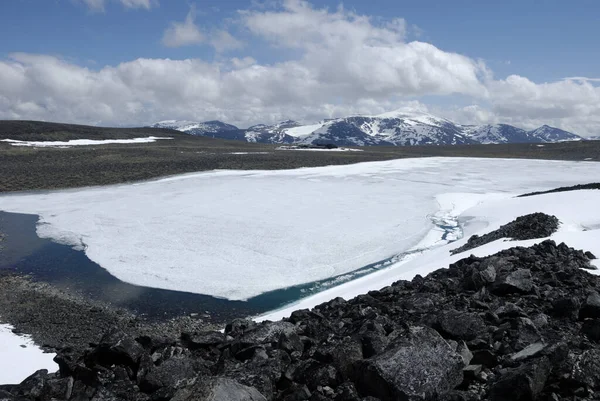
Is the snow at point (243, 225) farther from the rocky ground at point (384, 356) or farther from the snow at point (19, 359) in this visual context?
the rocky ground at point (384, 356)

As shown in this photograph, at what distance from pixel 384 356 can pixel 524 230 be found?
13674 millimetres

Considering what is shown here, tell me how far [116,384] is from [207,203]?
77.1 feet

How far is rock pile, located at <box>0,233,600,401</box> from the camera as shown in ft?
16.2

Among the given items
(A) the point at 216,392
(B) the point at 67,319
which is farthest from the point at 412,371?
(B) the point at 67,319

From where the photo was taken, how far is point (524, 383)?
4629 mm

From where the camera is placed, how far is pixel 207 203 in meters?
29.2

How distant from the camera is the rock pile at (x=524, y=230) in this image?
16.0 metres

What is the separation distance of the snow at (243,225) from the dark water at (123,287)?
0.43 m

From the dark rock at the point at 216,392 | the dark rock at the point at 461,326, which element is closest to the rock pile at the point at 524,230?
the dark rock at the point at 461,326

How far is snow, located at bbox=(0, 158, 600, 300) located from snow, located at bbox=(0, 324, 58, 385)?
4590mm

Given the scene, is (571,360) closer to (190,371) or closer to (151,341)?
(190,371)

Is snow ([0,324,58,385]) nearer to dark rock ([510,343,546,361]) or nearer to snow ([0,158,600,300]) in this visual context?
snow ([0,158,600,300])

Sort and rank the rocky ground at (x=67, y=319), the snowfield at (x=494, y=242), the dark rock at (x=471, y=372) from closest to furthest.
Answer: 1. the dark rock at (x=471, y=372)
2. the rocky ground at (x=67, y=319)
3. the snowfield at (x=494, y=242)

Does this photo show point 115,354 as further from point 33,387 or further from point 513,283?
point 513,283
